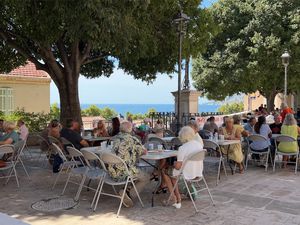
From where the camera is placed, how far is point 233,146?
844 centimetres

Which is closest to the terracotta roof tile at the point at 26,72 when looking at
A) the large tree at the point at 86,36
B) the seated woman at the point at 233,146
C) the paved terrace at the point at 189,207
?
the large tree at the point at 86,36

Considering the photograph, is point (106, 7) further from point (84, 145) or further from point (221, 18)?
point (221, 18)

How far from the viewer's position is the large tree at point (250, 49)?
21750 millimetres

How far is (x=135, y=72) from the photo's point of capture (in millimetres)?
14750

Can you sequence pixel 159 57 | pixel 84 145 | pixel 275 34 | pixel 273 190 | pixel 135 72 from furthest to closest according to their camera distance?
pixel 275 34, pixel 135 72, pixel 159 57, pixel 84 145, pixel 273 190

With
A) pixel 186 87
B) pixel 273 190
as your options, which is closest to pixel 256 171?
pixel 273 190

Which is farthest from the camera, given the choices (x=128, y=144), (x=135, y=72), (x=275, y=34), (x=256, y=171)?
(x=275, y=34)

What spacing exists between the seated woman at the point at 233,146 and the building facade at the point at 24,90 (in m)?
15.5

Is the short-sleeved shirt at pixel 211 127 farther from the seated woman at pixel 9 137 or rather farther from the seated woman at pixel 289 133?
the seated woman at pixel 9 137

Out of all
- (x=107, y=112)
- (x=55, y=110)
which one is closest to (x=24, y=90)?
(x=55, y=110)

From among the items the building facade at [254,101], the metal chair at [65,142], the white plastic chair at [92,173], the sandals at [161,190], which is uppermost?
the building facade at [254,101]

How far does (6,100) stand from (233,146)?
56.2ft

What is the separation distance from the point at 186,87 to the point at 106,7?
966cm

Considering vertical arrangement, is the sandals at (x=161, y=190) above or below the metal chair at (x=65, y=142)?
below
